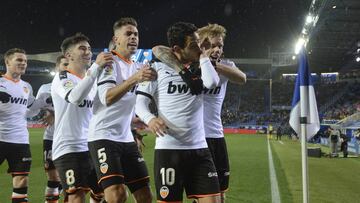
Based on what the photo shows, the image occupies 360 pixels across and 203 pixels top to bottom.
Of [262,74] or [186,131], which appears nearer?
[186,131]

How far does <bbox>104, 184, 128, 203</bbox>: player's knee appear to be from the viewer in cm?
423

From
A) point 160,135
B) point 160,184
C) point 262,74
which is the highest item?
point 262,74

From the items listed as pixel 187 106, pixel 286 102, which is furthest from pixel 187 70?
pixel 286 102

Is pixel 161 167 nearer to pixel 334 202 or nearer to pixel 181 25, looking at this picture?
pixel 181 25

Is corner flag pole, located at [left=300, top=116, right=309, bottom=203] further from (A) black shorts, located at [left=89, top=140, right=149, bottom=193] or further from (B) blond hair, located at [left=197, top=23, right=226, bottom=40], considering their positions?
(A) black shorts, located at [left=89, top=140, right=149, bottom=193]

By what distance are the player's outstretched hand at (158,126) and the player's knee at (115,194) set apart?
976mm

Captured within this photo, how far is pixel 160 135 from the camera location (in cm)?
366

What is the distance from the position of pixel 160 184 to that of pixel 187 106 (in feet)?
2.37

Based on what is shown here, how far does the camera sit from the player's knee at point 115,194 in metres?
4.23

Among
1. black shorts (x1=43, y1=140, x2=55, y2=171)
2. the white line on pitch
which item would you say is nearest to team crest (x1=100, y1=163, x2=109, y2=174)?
black shorts (x1=43, y1=140, x2=55, y2=171)

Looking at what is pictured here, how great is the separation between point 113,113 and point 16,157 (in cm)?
250

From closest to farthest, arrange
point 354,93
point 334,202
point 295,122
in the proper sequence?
point 295,122
point 334,202
point 354,93

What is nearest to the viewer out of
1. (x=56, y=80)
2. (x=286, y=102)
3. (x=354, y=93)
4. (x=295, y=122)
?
(x=56, y=80)

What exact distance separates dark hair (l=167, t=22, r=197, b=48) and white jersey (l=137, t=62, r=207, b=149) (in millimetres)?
242
